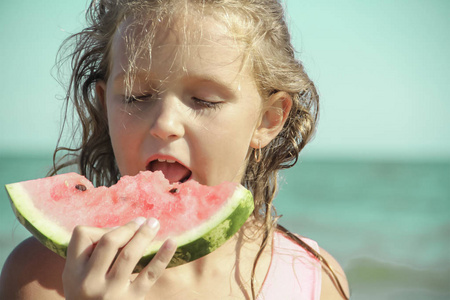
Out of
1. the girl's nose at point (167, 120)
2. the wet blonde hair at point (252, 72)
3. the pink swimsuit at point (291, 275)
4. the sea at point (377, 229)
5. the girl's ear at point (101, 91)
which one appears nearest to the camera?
the girl's nose at point (167, 120)

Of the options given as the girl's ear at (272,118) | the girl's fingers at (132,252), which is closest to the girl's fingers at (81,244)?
the girl's fingers at (132,252)

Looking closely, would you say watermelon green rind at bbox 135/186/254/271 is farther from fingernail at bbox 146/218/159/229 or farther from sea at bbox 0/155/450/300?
sea at bbox 0/155/450/300

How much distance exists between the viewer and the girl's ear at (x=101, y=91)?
2916mm

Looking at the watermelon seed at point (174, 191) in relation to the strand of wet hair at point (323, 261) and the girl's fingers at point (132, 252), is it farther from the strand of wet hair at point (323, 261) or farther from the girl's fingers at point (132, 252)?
the strand of wet hair at point (323, 261)

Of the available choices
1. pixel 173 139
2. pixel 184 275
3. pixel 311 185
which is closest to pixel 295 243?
pixel 184 275

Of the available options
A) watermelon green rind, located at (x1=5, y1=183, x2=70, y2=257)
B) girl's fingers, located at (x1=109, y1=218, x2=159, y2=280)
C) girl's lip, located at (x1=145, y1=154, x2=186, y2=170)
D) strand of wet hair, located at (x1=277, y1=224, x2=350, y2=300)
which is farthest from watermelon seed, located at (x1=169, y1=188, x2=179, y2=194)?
strand of wet hair, located at (x1=277, y1=224, x2=350, y2=300)

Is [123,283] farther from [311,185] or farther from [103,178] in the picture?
[311,185]

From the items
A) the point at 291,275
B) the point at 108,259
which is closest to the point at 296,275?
the point at 291,275

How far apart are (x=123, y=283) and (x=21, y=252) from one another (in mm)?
1119

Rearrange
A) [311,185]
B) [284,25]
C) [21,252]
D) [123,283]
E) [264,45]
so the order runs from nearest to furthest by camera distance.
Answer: [123,283] < [21,252] < [264,45] < [284,25] < [311,185]

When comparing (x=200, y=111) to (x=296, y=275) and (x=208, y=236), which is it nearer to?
(x=208, y=236)

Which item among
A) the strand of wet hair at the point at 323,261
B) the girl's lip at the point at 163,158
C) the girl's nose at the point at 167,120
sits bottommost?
the strand of wet hair at the point at 323,261

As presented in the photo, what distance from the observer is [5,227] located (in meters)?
9.61

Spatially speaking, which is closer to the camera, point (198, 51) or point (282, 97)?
point (198, 51)
